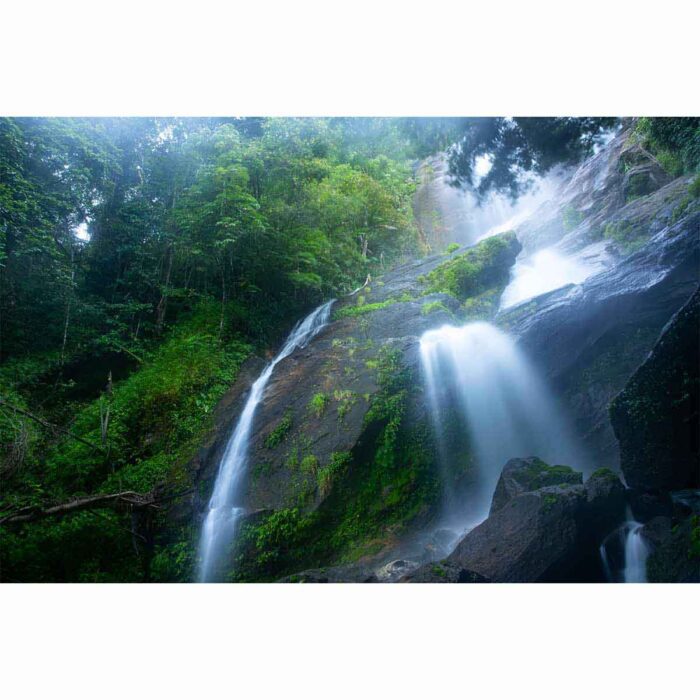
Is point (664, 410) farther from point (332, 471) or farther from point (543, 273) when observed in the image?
point (332, 471)

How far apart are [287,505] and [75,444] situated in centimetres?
203

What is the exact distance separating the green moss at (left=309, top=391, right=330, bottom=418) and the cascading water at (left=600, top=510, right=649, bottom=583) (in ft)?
7.79

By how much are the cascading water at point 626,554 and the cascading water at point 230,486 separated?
2.71 m

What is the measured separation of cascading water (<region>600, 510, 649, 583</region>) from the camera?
2.63 m

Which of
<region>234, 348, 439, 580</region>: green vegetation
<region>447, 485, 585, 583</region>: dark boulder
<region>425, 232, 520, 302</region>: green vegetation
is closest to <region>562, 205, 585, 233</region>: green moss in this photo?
<region>425, 232, 520, 302</region>: green vegetation

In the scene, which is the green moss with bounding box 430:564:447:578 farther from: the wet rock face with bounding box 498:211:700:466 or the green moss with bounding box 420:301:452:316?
the green moss with bounding box 420:301:452:316

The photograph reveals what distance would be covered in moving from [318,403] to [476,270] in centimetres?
271

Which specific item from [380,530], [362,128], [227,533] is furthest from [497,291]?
[227,533]

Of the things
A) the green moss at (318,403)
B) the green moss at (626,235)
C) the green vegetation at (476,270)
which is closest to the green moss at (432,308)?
the green vegetation at (476,270)

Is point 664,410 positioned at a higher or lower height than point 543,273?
lower

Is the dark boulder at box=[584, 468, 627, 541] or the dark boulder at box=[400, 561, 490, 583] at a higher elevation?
the dark boulder at box=[584, 468, 627, 541]

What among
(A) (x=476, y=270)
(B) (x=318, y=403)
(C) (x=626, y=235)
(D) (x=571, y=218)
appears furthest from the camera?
(A) (x=476, y=270)

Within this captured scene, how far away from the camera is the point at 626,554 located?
2674mm

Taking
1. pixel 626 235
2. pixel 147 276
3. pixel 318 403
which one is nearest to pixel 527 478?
pixel 318 403
